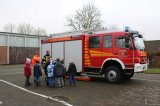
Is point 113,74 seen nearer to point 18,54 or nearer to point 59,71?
point 59,71

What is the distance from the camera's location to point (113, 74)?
1414 centimetres

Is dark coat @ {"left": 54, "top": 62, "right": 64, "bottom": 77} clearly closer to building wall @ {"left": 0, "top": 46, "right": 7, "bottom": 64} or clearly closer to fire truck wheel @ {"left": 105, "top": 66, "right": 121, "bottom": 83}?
fire truck wheel @ {"left": 105, "top": 66, "right": 121, "bottom": 83}

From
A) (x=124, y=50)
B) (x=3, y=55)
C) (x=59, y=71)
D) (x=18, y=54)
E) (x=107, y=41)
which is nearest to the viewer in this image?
(x=59, y=71)

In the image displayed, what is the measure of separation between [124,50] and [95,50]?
1.95 meters

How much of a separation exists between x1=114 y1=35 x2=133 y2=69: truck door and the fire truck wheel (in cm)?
65

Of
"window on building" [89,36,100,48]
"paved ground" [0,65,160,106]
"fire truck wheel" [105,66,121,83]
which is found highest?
"window on building" [89,36,100,48]

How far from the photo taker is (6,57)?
39.6m

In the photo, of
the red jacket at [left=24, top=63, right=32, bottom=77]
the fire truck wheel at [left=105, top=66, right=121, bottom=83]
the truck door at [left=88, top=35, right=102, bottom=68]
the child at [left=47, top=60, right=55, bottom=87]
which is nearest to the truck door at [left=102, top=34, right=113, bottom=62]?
the truck door at [left=88, top=35, right=102, bottom=68]

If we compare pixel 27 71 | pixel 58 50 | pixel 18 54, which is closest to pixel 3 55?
pixel 18 54

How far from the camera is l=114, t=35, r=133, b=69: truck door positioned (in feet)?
44.3

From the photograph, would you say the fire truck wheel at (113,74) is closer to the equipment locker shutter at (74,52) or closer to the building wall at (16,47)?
the equipment locker shutter at (74,52)

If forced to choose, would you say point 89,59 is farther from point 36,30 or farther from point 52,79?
point 36,30

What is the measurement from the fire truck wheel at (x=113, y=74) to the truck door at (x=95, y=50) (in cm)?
72

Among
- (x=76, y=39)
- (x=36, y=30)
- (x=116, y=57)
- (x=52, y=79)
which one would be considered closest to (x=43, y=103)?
(x=52, y=79)
